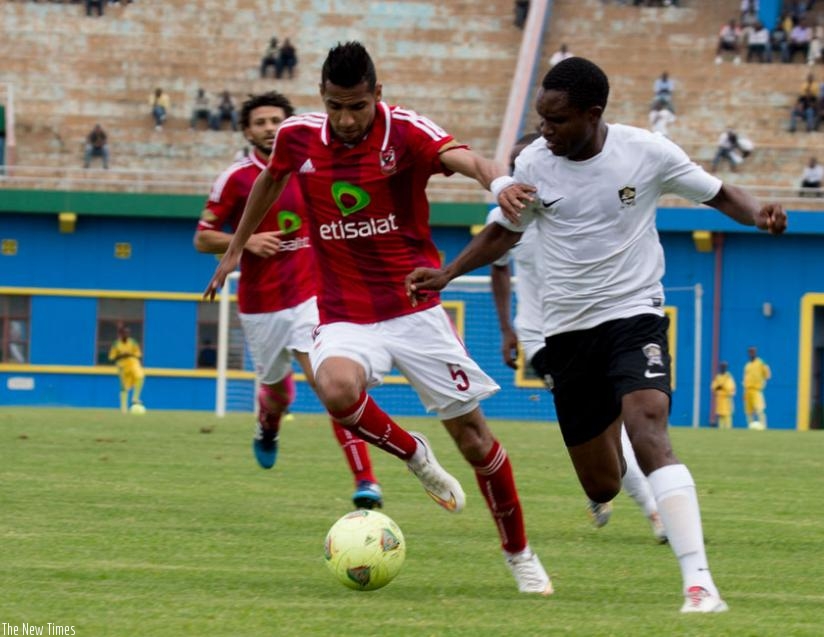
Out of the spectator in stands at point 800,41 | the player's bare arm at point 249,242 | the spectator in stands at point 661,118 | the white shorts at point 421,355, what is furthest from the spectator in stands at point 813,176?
the white shorts at point 421,355

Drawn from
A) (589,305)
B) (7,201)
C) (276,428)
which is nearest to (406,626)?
(589,305)

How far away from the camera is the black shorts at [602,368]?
6824 millimetres

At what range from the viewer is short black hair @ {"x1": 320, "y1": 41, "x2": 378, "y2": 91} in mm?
7699

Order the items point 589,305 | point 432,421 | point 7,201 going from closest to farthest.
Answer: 1. point 589,305
2. point 432,421
3. point 7,201

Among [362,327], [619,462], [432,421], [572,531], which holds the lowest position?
[432,421]

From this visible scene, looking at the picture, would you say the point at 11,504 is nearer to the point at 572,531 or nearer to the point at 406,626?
the point at 572,531

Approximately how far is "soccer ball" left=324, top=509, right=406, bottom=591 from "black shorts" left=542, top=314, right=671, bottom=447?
3.53 ft

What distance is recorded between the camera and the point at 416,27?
4625 cm

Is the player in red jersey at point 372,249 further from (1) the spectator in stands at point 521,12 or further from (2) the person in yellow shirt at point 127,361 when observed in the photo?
(1) the spectator in stands at point 521,12

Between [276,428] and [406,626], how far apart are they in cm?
684

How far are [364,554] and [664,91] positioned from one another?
37136 mm

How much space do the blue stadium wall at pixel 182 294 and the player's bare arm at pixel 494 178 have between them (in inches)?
1139

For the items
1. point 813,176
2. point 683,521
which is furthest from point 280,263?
point 813,176

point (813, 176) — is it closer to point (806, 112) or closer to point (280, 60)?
point (806, 112)
